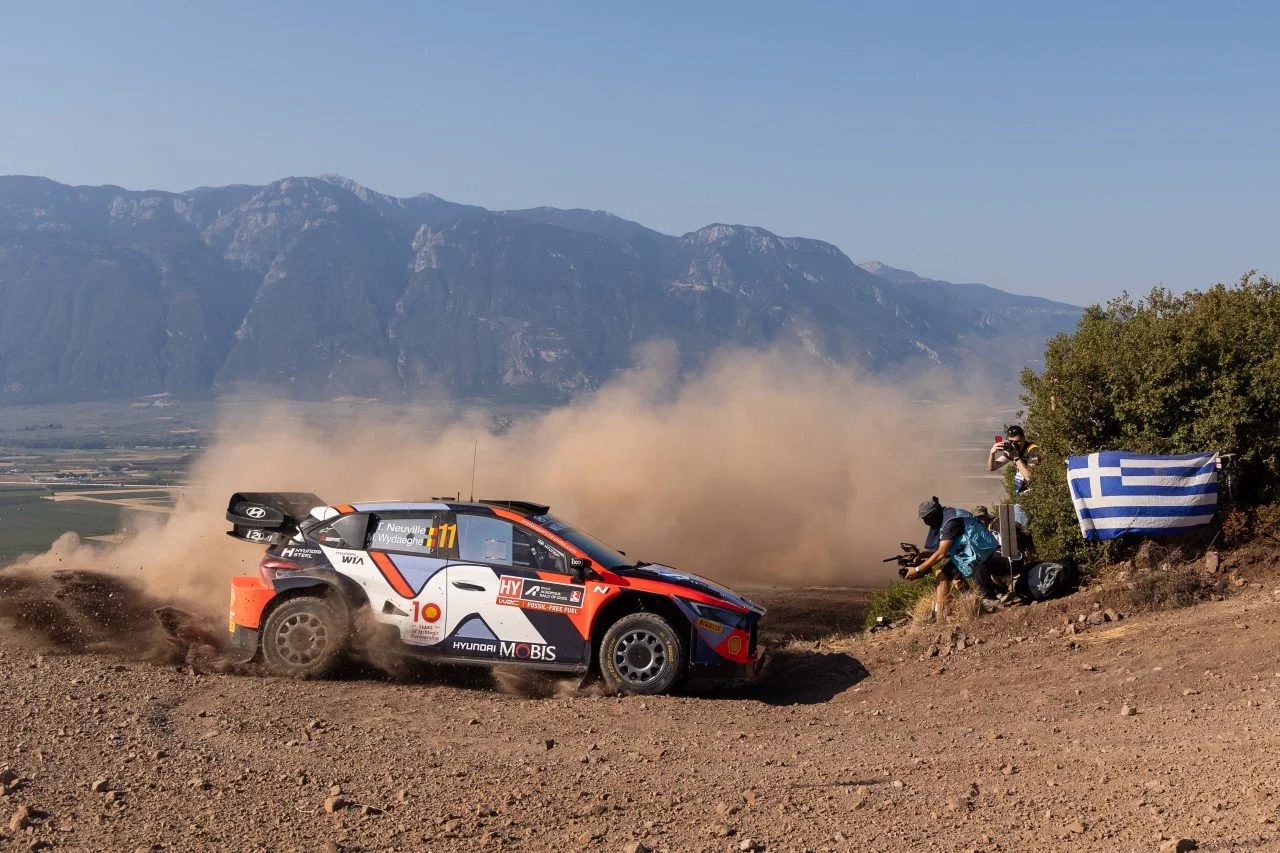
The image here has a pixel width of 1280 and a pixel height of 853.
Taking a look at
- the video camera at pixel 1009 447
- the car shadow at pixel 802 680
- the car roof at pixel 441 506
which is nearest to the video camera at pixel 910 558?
the car shadow at pixel 802 680

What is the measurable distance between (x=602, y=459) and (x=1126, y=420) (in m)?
15.1

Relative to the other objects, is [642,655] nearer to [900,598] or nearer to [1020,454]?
[900,598]

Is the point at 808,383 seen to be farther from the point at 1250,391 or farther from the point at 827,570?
the point at 1250,391

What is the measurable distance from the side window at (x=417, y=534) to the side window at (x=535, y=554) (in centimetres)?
53

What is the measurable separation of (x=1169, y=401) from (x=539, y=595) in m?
6.77

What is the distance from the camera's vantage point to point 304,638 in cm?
941

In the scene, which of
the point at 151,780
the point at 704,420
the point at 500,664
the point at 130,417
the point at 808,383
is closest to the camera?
the point at 151,780

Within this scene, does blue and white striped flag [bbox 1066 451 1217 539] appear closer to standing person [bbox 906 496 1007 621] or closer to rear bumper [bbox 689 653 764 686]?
standing person [bbox 906 496 1007 621]

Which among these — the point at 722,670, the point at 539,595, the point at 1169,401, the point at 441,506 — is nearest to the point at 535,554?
the point at 539,595

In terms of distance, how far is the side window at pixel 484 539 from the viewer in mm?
9516

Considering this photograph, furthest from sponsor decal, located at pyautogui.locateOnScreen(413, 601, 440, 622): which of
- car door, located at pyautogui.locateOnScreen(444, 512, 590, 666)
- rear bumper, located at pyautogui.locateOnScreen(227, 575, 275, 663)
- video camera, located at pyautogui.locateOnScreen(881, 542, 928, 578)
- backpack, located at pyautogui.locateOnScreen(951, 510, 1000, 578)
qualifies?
backpack, located at pyautogui.locateOnScreen(951, 510, 1000, 578)

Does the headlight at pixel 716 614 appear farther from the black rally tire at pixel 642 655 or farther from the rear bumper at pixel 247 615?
the rear bumper at pixel 247 615

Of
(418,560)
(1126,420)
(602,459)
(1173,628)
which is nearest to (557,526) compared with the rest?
(418,560)

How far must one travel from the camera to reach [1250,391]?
37.0 feet
